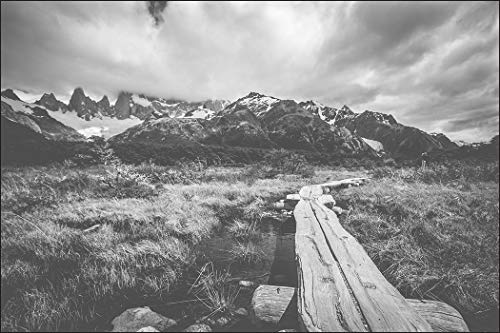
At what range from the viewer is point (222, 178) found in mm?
13062

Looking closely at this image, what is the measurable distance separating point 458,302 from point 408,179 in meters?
9.79

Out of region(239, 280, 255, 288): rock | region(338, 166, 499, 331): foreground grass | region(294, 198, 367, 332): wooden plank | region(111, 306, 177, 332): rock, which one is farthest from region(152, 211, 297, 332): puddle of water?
region(338, 166, 499, 331): foreground grass

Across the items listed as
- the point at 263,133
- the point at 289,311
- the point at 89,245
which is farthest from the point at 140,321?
the point at 263,133

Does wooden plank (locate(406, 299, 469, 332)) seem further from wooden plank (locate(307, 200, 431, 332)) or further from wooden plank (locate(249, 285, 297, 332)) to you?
wooden plank (locate(249, 285, 297, 332))

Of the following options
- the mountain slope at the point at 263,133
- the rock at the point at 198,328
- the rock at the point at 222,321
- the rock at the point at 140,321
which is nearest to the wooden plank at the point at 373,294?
the rock at the point at 222,321

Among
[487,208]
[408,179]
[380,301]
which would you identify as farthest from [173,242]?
[408,179]

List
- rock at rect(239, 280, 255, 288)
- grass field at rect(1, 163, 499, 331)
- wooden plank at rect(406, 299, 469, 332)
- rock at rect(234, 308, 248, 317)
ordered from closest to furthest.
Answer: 1. wooden plank at rect(406, 299, 469, 332)
2. rock at rect(234, 308, 248, 317)
3. grass field at rect(1, 163, 499, 331)
4. rock at rect(239, 280, 255, 288)

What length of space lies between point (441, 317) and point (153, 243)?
14.8 feet

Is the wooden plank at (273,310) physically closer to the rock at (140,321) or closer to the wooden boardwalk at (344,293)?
the wooden boardwalk at (344,293)

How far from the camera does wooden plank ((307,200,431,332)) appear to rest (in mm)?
2221

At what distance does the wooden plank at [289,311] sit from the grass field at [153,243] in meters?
0.61

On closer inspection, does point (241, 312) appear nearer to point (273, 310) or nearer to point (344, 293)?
point (273, 310)

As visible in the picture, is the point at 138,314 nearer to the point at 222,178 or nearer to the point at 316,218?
the point at 316,218

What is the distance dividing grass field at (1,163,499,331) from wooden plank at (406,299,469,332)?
1.89 feet
